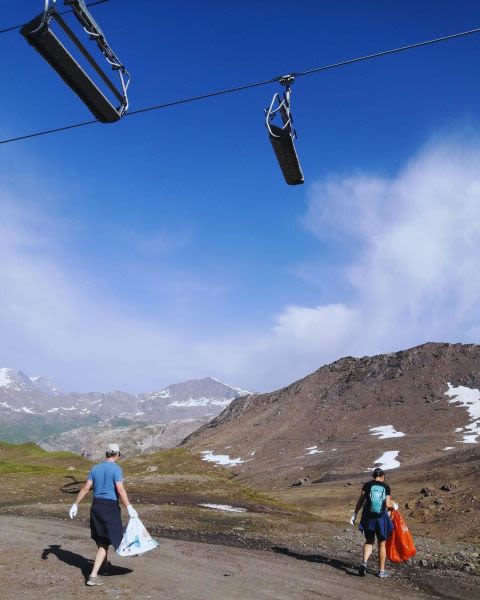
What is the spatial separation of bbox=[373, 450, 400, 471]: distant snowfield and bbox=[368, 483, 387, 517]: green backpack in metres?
55.1

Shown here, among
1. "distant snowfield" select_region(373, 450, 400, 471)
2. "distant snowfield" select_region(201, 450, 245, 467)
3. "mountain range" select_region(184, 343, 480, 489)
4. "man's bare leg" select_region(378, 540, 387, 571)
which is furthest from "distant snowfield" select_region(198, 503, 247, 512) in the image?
"distant snowfield" select_region(201, 450, 245, 467)

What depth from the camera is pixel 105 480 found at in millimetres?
9398

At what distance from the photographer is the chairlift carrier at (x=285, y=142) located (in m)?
7.47

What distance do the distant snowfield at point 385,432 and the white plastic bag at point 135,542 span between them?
3176 inches

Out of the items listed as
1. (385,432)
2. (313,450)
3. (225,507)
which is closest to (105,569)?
(225,507)

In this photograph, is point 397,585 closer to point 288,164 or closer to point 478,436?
point 288,164

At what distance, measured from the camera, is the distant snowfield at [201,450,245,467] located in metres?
90.9

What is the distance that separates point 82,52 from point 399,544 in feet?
39.4

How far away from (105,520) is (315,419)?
102m

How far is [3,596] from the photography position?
7.90m

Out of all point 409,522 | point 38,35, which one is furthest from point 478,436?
point 38,35

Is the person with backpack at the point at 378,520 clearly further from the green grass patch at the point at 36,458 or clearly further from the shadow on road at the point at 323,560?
the green grass patch at the point at 36,458

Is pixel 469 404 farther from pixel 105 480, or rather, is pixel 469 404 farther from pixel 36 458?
pixel 105 480

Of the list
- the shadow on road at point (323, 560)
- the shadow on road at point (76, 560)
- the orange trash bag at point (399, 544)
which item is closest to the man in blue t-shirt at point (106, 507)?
the shadow on road at point (76, 560)
